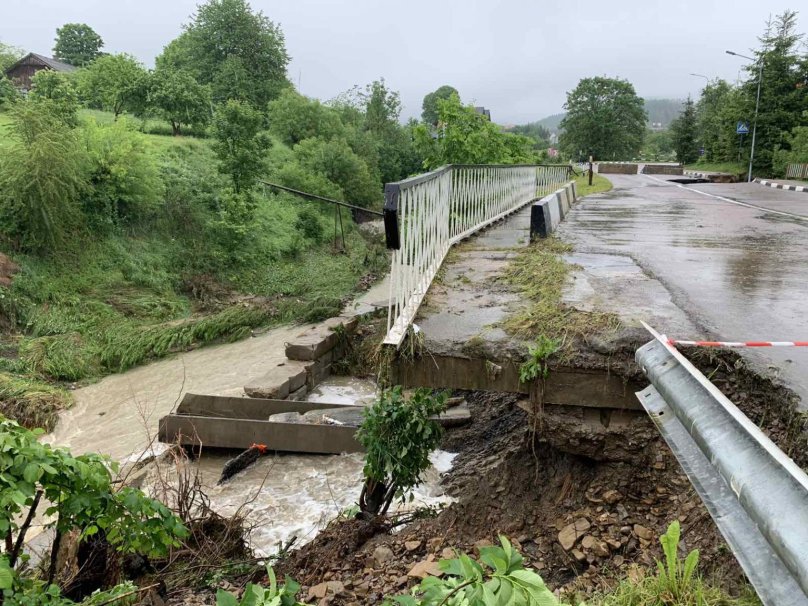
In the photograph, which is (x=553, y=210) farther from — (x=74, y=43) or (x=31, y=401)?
(x=74, y=43)

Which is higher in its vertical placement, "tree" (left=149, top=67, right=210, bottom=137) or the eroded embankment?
"tree" (left=149, top=67, right=210, bottom=137)

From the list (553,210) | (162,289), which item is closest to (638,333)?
(553,210)

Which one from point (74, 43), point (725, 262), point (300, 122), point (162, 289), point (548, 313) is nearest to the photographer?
point (548, 313)

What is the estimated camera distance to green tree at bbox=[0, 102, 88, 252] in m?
15.3

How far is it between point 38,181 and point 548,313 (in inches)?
616

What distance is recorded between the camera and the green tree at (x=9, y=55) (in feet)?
146

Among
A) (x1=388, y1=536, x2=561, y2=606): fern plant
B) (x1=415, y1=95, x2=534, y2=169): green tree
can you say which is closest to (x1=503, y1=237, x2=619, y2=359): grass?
(x1=388, y1=536, x2=561, y2=606): fern plant

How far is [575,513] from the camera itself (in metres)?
3.50

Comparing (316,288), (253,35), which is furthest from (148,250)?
(253,35)

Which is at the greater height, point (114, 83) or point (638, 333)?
point (114, 83)

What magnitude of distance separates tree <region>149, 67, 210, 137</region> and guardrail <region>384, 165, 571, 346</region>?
2435cm

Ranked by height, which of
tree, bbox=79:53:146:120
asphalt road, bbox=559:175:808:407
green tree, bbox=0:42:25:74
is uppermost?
green tree, bbox=0:42:25:74

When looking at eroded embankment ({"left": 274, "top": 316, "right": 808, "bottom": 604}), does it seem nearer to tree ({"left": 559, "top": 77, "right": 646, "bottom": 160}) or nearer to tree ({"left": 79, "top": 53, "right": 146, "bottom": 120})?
tree ({"left": 79, "top": 53, "right": 146, "bottom": 120})

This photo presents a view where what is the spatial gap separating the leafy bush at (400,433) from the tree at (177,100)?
2936 centimetres
